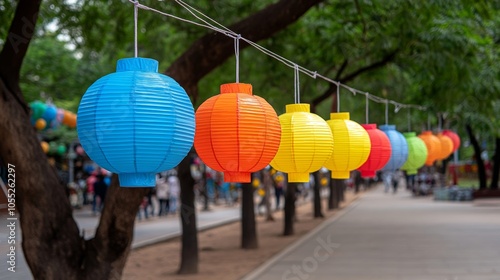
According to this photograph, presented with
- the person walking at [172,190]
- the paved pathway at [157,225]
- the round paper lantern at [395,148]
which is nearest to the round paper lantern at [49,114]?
the paved pathway at [157,225]

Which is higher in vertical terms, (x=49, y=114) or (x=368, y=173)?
(x=49, y=114)

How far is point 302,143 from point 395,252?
8795 mm

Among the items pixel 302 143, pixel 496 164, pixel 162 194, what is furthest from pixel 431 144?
pixel 496 164

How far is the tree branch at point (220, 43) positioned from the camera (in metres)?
7.01

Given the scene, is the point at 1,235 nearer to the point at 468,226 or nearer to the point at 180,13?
the point at 180,13

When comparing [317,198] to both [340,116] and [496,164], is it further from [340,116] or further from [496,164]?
[340,116]

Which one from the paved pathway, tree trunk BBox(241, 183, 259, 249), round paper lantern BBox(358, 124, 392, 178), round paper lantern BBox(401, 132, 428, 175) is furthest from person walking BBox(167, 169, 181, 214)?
round paper lantern BBox(358, 124, 392, 178)

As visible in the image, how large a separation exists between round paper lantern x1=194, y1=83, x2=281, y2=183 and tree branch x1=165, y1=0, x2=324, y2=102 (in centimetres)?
284

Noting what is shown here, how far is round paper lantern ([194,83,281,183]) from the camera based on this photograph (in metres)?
4.06

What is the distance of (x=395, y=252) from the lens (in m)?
12.8

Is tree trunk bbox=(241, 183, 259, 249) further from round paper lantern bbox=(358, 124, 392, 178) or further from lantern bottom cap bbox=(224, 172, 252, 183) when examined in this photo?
lantern bottom cap bbox=(224, 172, 252, 183)

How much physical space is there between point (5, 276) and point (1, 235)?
34 cm

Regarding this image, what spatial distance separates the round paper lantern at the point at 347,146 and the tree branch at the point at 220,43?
1.83 m

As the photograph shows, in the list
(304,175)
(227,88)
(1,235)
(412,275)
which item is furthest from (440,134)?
(1,235)
